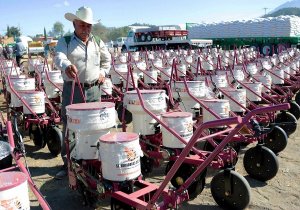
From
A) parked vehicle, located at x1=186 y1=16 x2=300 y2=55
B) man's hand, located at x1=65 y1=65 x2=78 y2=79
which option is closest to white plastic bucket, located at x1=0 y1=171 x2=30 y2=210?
man's hand, located at x1=65 y1=65 x2=78 y2=79

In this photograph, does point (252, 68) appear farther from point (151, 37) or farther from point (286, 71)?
point (151, 37)

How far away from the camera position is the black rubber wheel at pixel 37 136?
6.39 meters

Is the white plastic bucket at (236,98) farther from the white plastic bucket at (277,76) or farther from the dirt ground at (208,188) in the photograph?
the white plastic bucket at (277,76)

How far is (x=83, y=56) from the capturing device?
476 cm

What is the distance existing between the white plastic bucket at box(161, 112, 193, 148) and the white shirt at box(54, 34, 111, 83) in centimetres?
112

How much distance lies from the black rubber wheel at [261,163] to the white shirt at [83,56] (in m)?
2.23

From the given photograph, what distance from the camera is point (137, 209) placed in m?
3.43

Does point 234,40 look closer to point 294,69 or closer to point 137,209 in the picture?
point 294,69

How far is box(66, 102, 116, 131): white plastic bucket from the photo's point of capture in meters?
3.88

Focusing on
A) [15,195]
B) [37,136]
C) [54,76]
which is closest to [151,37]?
[54,76]

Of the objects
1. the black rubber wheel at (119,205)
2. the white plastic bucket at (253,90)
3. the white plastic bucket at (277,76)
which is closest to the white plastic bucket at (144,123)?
the black rubber wheel at (119,205)

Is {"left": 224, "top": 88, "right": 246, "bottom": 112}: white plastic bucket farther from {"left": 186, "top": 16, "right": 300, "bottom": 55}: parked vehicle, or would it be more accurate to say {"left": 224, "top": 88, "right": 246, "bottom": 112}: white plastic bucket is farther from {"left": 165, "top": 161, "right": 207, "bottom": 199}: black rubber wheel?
{"left": 186, "top": 16, "right": 300, "bottom": 55}: parked vehicle

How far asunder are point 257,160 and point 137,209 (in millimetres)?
2037

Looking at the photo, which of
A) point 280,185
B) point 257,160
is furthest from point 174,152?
point 280,185
